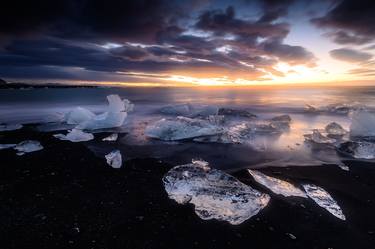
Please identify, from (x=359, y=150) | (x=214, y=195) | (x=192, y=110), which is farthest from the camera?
(x=192, y=110)

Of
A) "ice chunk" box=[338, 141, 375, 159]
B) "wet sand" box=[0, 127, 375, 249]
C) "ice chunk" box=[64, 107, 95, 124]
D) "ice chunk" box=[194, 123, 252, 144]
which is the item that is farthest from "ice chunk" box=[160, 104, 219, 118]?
"wet sand" box=[0, 127, 375, 249]

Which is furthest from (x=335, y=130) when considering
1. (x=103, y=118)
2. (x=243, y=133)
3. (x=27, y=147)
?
(x=27, y=147)

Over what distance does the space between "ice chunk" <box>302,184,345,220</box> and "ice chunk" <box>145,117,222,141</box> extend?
15.8 ft

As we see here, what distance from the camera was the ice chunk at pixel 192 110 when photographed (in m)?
17.9

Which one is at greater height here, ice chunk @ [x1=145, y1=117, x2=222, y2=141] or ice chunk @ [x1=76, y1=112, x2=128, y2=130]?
ice chunk @ [x1=145, y1=117, x2=222, y2=141]

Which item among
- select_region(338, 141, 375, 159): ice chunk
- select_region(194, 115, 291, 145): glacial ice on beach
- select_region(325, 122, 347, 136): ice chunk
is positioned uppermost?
select_region(338, 141, 375, 159): ice chunk

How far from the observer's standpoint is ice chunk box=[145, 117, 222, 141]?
9.81 meters

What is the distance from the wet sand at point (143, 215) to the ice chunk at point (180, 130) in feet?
11.5

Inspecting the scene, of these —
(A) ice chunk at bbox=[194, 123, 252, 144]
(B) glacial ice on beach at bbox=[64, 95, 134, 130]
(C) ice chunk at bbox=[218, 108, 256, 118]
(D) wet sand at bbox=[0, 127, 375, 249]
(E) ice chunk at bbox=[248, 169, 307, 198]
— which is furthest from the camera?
(C) ice chunk at bbox=[218, 108, 256, 118]

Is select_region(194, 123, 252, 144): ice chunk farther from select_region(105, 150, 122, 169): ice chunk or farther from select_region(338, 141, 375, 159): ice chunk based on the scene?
select_region(105, 150, 122, 169): ice chunk

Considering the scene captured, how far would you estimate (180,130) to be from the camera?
9969 millimetres

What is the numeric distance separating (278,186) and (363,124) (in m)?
7.85

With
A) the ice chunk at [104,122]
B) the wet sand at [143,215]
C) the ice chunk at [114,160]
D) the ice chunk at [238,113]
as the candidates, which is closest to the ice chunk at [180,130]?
the ice chunk at [104,122]

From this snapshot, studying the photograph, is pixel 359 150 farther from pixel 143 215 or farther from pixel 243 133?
pixel 143 215
